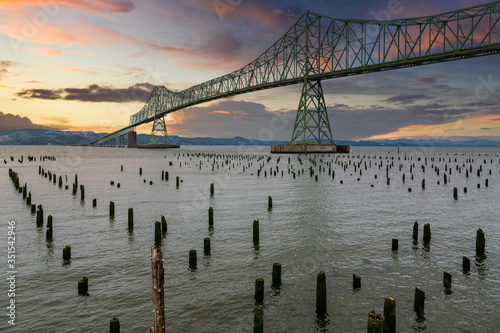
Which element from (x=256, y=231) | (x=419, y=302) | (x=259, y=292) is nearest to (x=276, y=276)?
(x=259, y=292)

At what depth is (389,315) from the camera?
234 inches

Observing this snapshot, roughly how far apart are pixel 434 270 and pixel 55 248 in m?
12.4

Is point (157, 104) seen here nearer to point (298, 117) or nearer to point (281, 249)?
point (298, 117)

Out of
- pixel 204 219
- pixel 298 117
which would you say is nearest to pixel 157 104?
pixel 298 117

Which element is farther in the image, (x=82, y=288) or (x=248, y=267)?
(x=248, y=267)

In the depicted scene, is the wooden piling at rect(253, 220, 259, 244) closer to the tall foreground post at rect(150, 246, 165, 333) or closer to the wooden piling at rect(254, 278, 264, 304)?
the wooden piling at rect(254, 278, 264, 304)

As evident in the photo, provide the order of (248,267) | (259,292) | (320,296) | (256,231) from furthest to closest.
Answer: (256,231) < (248,267) < (259,292) < (320,296)

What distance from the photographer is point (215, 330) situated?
702 centimetres

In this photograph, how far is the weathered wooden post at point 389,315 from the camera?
590 centimetres

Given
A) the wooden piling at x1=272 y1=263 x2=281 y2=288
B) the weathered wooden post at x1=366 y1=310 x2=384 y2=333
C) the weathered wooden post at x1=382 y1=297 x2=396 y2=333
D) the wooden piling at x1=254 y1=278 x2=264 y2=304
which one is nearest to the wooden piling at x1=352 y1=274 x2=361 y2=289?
the wooden piling at x1=272 y1=263 x2=281 y2=288

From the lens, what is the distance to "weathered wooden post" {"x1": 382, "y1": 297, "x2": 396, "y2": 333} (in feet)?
19.4

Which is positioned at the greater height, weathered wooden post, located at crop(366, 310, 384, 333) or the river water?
weathered wooden post, located at crop(366, 310, 384, 333)

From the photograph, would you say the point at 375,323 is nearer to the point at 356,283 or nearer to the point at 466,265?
the point at 356,283

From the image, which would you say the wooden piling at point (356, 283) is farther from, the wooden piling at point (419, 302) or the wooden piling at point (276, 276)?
the wooden piling at point (276, 276)
